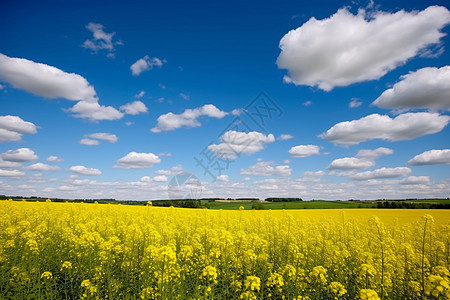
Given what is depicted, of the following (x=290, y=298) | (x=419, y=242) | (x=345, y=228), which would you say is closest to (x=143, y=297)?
(x=290, y=298)

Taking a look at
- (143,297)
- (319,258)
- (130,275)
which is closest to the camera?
(143,297)

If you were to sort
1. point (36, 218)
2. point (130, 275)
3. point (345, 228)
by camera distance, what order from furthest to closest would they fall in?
1. point (345, 228)
2. point (36, 218)
3. point (130, 275)

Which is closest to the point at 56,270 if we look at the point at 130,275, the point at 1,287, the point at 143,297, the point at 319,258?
the point at 1,287

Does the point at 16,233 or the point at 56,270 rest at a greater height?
the point at 16,233

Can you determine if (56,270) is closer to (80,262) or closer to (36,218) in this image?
(80,262)

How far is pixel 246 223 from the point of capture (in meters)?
13.6

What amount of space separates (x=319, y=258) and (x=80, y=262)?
25.6 feet

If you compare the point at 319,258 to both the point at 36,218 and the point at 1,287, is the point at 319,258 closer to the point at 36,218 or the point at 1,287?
the point at 1,287

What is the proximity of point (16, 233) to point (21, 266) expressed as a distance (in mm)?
2906

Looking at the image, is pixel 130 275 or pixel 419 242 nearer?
pixel 130 275

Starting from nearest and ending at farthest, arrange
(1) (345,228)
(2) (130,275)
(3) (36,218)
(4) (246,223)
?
(2) (130,275)
(3) (36,218)
(1) (345,228)
(4) (246,223)

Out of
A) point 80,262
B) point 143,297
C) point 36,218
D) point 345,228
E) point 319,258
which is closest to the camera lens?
point 143,297

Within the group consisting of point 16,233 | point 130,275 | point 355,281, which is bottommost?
point 355,281

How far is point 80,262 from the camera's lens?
21.4ft
